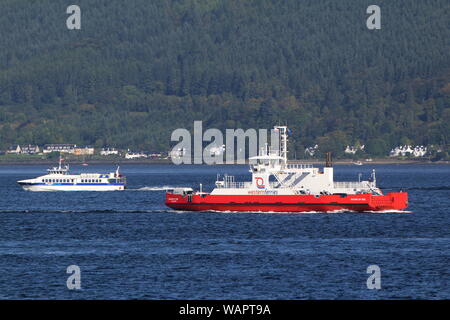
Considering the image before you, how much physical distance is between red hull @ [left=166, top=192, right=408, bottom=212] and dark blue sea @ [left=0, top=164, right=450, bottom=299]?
111cm

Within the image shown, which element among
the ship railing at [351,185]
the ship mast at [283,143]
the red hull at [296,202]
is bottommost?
the red hull at [296,202]

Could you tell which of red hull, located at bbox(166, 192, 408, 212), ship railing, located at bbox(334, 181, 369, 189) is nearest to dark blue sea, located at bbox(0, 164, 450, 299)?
red hull, located at bbox(166, 192, 408, 212)

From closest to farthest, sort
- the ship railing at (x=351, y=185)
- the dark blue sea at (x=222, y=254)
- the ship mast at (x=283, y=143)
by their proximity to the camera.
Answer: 1. the dark blue sea at (x=222, y=254)
2. the ship railing at (x=351, y=185)
3. the ship mast at (x=283, y=143)

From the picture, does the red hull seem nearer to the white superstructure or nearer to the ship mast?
Answer: the white superstructure

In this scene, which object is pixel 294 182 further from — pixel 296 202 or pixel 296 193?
pixel 296 202

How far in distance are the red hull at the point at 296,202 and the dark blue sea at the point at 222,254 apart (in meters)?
1.11

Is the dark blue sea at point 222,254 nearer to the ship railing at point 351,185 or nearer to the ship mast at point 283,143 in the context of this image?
the ship railing at point 351,185

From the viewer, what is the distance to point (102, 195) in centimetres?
19388

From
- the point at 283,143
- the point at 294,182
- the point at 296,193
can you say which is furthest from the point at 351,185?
the point at 283,143

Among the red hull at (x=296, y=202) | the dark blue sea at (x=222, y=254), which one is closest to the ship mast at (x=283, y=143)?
the red hull at (x=296, y=202)

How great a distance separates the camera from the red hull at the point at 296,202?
400 feet

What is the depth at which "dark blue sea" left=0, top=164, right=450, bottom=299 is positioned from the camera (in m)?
→ 65.8
